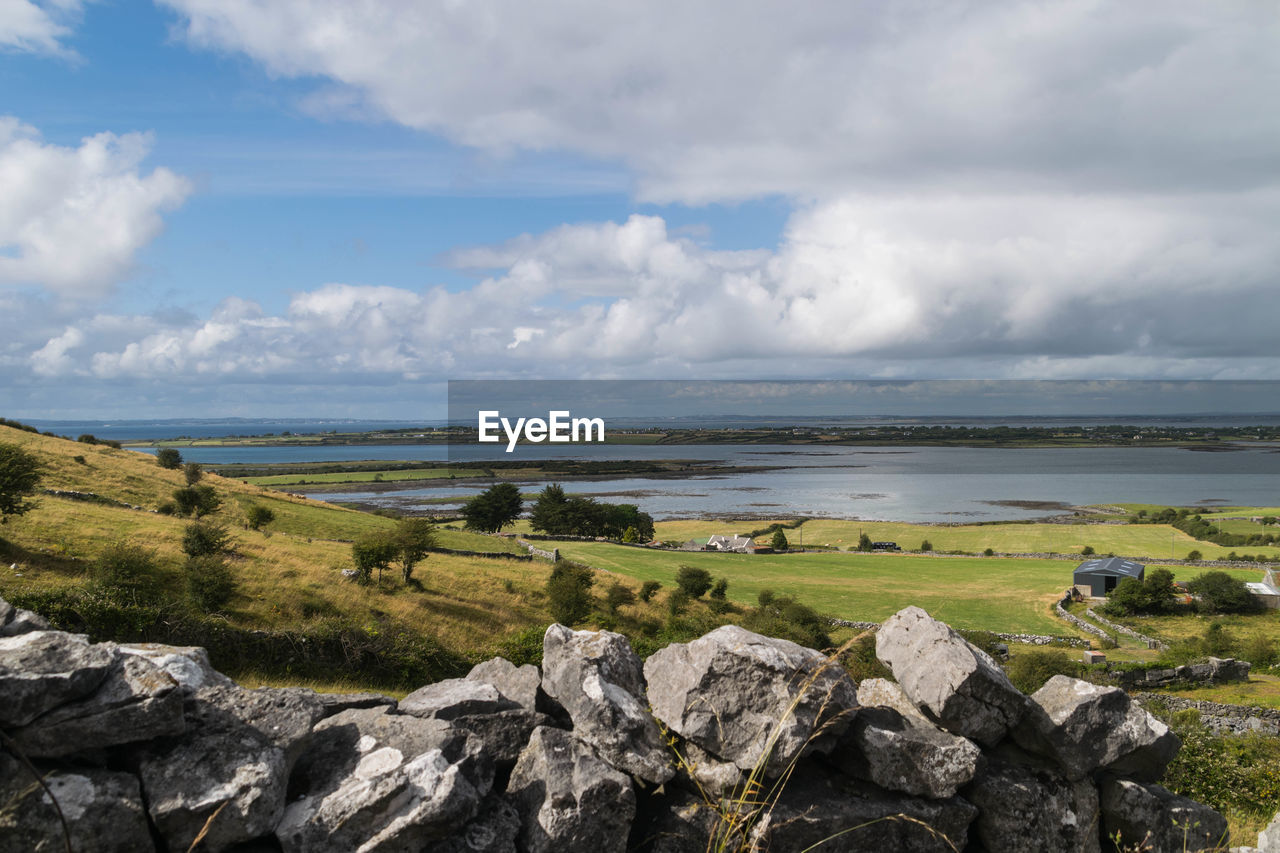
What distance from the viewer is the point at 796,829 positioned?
534 centimetres

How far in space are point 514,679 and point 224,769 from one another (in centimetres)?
268

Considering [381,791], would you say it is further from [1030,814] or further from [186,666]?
[1030,814]

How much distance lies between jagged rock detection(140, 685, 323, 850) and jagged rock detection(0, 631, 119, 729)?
570 millimetres

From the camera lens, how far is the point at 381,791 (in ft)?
15.0

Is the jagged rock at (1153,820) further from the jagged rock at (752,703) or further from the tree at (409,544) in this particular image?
the tree at (409,544)

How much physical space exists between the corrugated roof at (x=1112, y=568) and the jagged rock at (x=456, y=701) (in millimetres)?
65848

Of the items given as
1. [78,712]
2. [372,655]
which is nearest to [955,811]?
[78,712]

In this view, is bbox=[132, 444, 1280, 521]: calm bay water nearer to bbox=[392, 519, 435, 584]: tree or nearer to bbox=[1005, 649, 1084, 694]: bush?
bbox=[1005, 649, 1084, 694]: bush

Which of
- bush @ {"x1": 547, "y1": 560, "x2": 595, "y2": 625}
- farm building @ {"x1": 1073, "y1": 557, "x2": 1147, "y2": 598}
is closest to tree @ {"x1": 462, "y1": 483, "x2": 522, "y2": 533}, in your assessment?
bush @ {"x1": 547, "y1": 560, "x2": 595, "y2": 625}

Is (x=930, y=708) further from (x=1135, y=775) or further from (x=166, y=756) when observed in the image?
(x=166, y=756)

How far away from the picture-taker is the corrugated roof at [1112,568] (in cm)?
5941

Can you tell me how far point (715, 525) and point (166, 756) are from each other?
102 meters

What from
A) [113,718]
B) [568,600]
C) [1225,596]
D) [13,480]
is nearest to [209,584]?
[13,480]

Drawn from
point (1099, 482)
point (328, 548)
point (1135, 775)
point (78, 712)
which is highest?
point (78, 712)
